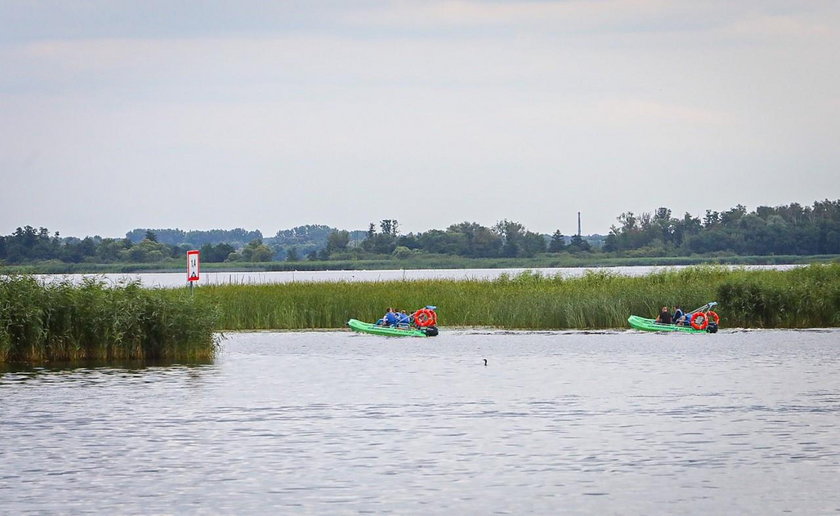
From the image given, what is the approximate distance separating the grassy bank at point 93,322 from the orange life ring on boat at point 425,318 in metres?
10.4

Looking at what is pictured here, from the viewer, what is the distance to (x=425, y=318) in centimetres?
4175

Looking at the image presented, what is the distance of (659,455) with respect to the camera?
60.6 feet

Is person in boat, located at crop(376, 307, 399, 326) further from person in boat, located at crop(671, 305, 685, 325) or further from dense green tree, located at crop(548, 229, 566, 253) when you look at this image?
dense green tree, located at crop(548, 229, 566, 253)

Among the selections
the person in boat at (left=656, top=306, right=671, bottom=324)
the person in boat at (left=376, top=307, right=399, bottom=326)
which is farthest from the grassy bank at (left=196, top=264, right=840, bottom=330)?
the person in boat at (left=376, top=307, right=399, bottom=326)

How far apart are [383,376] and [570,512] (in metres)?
15.9

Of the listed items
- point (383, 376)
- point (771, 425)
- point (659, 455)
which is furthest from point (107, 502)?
point (383, 376)

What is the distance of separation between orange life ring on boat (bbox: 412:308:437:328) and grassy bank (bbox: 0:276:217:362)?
10.4m

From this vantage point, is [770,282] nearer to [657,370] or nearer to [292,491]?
[657,370]

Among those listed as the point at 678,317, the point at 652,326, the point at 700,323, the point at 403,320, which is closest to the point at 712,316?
the point at 700,323

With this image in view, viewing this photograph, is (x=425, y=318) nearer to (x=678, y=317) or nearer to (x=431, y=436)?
(x=678, y=317)

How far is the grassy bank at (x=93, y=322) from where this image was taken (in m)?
31.2

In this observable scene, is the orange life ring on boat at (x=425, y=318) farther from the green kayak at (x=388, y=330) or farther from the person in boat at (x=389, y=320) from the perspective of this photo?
the person in boat at (x=389, y=320)

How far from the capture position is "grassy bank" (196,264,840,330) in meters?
43.3

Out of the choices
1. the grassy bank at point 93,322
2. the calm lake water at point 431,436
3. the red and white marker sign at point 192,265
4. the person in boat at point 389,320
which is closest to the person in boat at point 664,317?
the calm lake water at point 431,436
